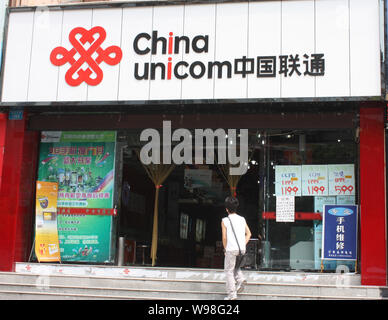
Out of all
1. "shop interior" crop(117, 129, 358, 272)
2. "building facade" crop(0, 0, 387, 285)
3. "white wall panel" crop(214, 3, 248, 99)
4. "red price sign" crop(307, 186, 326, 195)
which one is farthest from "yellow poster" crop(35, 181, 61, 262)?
"red price sign" crop(307, 186, 326, 195)

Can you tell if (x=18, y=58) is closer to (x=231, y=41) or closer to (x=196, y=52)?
(x=196, y=52)

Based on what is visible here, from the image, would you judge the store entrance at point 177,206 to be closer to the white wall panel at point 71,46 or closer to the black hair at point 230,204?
the white wall panel at point 71,46

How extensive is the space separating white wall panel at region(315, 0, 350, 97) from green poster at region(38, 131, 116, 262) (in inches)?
185

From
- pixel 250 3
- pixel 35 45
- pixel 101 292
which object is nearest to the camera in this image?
pixel 101 292

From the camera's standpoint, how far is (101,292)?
10.2 m

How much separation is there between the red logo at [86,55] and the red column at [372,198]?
5.02 metres

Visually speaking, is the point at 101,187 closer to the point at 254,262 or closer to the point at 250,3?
the point at 254,262

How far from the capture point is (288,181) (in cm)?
1161

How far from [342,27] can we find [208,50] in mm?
2525

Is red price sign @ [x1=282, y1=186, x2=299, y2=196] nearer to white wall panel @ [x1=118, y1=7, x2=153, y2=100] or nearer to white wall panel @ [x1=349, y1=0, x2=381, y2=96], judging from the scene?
white wall panel @ [x1=349, y1=0, x2=381, y2=96]

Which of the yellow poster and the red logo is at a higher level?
the red logo

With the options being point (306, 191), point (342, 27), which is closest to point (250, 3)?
point (342, 27)

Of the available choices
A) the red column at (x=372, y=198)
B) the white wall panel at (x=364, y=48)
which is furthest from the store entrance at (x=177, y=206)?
the white wall panel at (x=364, y=48)

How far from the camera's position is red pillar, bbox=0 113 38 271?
11.7 meters
